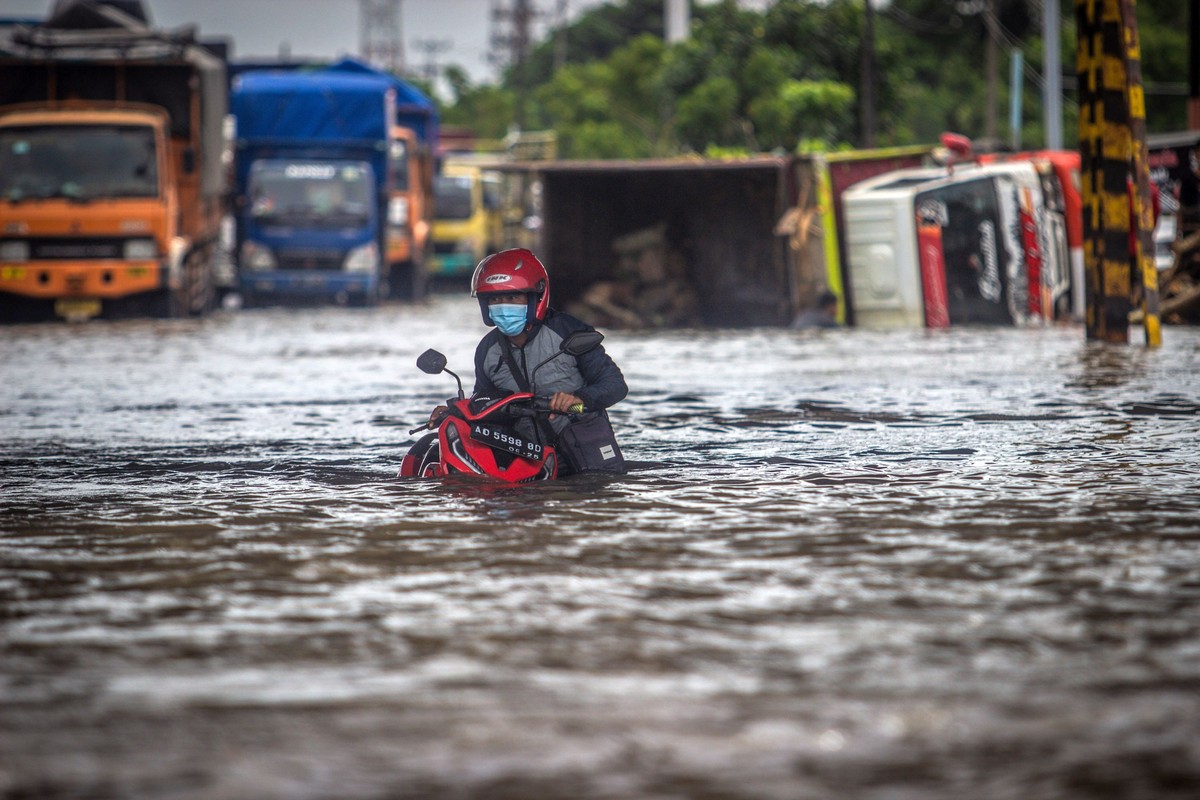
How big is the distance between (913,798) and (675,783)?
45 centimetres

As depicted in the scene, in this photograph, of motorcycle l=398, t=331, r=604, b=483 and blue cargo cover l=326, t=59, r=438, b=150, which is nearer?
motorcycle l=398, t=331, r=604, b=483

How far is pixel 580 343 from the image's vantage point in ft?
26.3

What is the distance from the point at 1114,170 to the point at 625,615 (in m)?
13.6

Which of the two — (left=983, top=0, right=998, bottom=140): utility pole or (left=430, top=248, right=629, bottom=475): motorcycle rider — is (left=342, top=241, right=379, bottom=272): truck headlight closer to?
(left=430, top=248, right=629, bottom=475): motorcycle rider

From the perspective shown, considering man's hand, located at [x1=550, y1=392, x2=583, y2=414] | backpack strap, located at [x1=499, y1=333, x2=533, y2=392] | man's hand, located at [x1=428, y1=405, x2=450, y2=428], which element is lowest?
man's hand, located at [x1=428, y1=405, x2=450, y2=428]

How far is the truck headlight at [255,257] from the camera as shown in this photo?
29.2 m

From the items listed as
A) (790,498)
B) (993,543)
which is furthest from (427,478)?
(993,543)

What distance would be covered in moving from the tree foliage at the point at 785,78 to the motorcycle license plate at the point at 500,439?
27450 mm

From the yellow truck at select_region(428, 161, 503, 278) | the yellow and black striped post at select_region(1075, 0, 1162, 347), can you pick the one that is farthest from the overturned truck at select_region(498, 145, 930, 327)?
the yellow truck at select_region(428, 161, 503, 278)

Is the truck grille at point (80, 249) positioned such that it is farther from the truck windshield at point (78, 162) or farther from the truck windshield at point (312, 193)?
the truck windshield at point (312, 193)

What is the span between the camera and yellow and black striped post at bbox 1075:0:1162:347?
1720cm

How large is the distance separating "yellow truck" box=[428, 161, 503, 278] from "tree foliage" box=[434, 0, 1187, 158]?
16.4ft

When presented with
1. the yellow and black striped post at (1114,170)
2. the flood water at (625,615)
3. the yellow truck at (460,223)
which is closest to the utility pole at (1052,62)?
the yellow truck at (460,223)

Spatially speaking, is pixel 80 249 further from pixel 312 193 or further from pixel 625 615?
pixel 625 615
